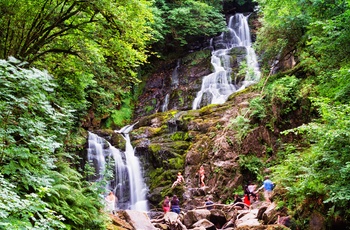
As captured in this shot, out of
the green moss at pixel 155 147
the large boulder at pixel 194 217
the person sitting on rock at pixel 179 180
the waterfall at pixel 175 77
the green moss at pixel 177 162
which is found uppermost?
the waterfall at pixel 175 77

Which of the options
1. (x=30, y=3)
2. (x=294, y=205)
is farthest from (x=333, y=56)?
(x=30, y=3)

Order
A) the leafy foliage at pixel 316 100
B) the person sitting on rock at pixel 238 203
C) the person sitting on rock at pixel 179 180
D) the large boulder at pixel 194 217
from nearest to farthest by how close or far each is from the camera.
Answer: the leafy foliage at pixel 316 100 → the large boulder at pixel 194 217 → the person sitting on rock at pixel 238 203 → the person sitting on rock at pixel 179 180

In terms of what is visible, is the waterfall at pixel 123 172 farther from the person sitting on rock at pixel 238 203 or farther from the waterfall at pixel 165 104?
the waterfall at pixel 165 104

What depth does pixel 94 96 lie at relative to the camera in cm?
1215

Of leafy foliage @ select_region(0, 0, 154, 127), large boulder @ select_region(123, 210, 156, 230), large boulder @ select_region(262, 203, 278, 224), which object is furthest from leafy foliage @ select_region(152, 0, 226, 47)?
large boulder @ select_region(262, 203, 278, 224)

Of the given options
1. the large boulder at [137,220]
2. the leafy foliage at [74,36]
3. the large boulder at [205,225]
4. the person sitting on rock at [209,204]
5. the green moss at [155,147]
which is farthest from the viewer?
the green moss at [155,147]

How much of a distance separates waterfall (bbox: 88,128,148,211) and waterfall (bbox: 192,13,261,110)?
704 centimetres

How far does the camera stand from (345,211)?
629cm

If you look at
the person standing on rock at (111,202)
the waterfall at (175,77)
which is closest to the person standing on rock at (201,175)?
the person standing on rock at (111,202)

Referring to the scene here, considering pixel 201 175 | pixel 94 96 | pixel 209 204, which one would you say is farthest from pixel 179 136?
pixel 94 96

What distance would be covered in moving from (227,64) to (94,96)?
50.2 ft

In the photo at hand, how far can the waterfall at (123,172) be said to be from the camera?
15.9 metres

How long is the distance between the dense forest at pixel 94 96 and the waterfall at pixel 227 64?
10.8 feet

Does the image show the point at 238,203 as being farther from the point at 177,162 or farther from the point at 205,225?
the point at 177,162
